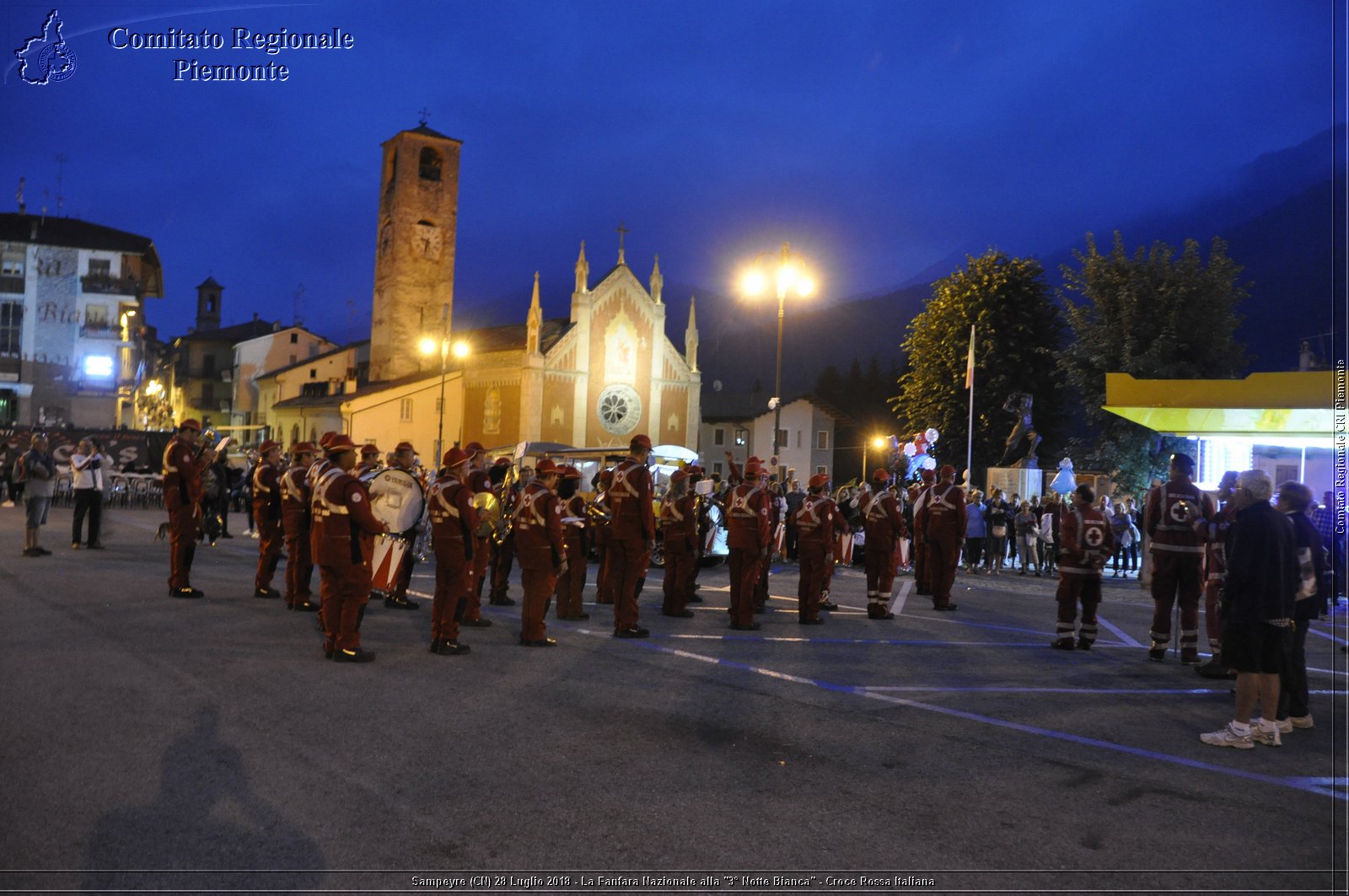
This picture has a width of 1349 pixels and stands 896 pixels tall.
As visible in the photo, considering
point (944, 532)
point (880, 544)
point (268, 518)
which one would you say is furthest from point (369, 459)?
point (944, 532)

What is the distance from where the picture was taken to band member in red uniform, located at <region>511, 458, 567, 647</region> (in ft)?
33.5

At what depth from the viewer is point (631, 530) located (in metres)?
11.4

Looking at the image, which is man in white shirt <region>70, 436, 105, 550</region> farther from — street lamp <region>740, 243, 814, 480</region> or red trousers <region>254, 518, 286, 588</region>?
street lamp <region>740, 243, 814, 480</region>

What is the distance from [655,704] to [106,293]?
6340cm

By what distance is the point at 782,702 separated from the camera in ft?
26.2

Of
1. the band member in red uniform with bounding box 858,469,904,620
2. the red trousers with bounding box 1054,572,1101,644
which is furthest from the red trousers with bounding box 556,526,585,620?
the red trousers with bounding box 1054,572,1101,644

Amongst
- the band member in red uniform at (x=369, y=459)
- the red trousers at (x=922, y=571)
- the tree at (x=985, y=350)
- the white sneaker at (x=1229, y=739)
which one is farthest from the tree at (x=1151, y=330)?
the white sneaker at (x=1229, y=739)

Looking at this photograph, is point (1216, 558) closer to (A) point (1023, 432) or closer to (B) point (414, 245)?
(A) point (1023, 432)

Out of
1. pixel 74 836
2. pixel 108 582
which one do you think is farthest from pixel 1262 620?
pixel 108 582

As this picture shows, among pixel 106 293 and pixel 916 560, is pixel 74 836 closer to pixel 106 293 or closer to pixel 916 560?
pixel 916 560

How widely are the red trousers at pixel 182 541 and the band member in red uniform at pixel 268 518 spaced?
2.74 feet

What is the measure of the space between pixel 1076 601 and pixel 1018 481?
17.7m

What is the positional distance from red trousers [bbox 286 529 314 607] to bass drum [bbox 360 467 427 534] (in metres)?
1.71

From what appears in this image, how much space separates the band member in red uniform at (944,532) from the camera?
569 inches
